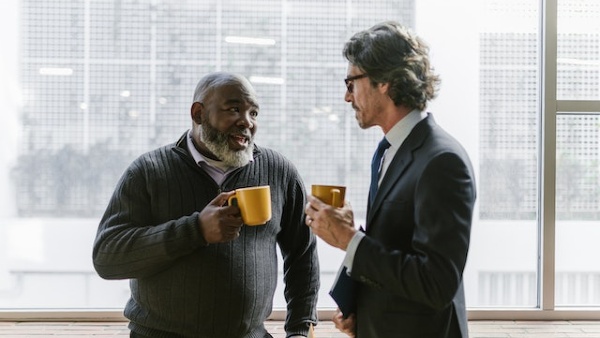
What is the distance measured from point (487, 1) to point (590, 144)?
102 centimetres

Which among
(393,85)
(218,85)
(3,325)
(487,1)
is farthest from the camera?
(487,1)

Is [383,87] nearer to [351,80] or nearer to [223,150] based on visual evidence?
[351,80]

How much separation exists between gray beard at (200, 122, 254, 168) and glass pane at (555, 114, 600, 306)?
103 inches

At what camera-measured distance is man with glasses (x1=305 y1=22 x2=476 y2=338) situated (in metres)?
1.37

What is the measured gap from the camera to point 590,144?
3.98m

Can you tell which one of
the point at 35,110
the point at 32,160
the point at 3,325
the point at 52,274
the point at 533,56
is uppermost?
the point at 533,56

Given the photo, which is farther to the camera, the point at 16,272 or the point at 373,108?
the point at 16,272

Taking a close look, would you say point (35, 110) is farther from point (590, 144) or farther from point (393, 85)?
point (590, 144)

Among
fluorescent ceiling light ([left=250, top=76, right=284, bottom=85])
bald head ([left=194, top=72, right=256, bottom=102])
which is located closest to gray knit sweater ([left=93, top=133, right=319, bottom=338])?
bald head ([left=194, top=72, right=256, bottom=102])

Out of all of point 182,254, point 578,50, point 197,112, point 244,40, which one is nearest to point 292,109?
point 244,40

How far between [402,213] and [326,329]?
2240 mm

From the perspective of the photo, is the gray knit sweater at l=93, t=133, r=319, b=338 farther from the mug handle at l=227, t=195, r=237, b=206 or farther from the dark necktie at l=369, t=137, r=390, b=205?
the dark necktie at l=369, t=137, r=390, b=205

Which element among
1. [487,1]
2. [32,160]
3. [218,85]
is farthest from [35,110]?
[487,1]

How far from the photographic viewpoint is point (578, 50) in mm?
3945
